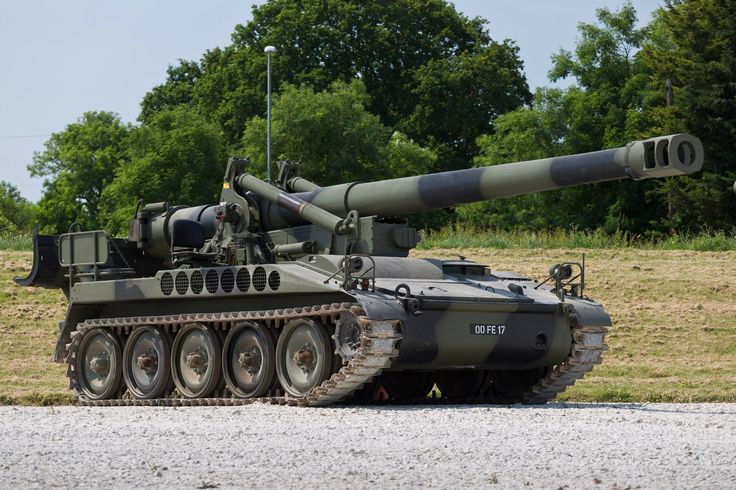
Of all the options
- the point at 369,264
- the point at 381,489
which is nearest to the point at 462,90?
the point at 369,264

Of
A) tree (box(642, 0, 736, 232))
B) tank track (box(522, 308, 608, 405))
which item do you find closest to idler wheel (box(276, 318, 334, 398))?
tank track (box(522, 308, 608, 405))

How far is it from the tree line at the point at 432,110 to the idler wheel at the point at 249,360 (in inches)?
A: 1151

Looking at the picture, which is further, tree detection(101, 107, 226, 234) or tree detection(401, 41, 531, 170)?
tree detection(401, 41, 531, 170)

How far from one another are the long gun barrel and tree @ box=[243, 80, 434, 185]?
30.9 m

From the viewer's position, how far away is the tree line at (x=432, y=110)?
156ft

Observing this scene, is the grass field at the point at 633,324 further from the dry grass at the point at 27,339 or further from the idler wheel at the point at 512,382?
the idler wheel at the point at 512,382

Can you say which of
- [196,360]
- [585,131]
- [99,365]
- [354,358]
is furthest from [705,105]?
[354,358]

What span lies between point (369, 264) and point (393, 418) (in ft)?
9.87

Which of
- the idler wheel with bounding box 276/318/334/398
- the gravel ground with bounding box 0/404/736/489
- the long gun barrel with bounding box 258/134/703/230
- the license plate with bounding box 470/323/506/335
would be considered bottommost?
the gravel ground with bounding box 0/404/736/489

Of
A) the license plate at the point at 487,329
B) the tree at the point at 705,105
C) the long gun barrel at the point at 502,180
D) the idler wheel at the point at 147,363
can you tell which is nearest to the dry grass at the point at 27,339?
the idler wheel at the point at 147,363

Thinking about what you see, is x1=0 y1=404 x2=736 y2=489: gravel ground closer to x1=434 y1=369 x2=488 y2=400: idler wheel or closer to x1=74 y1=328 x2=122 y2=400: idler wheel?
x1=434 y1=369 x2=488 y2=400: idler wheel

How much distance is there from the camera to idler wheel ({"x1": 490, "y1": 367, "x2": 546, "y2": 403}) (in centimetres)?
1920

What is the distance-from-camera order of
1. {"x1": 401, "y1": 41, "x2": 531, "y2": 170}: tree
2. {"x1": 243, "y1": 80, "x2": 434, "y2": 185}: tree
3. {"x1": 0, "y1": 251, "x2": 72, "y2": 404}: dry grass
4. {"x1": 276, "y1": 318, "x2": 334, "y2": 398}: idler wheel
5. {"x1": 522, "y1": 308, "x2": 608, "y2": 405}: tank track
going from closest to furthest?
1. {"x1": 276, "y1": 318, "x2": 334, "y2": 398}: idler wheel
2. {"x1": 522, "y1": 308, "x2": 608, "y2": 405}: tank track
3. {"x1": 0, "y1": 251, "x2": 72, "y2": 404}: dry grass
4. {"x1": 243, "y1": 80, "x2": 434, "y2": 185}: tree
5. {"x1": 401, "y1": 41, "x2": 531, "y2": 170}: tree

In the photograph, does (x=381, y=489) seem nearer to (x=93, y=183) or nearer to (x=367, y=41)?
(x=367, y=41)
